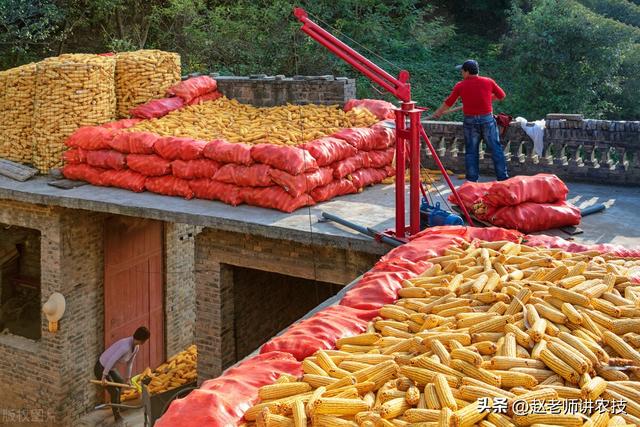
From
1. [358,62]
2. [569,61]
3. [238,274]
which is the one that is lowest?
[238,274]

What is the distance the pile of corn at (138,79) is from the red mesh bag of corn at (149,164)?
7.60ft

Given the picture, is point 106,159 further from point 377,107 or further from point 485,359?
point 485,359

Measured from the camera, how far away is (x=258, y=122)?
43.9 feet

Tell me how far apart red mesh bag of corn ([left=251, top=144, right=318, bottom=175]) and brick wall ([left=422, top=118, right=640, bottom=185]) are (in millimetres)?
3844

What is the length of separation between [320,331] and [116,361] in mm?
7437

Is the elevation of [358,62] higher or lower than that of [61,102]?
higher

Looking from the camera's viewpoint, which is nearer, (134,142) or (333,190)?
(333,190)

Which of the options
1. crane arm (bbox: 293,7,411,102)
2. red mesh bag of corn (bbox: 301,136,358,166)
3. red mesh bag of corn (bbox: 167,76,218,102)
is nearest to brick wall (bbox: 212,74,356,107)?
red mesh bag of corn (bbox: 167,76,218,102)

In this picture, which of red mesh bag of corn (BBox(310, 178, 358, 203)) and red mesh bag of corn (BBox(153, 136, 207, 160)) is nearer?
red mesh bag of corn (BBox(310, 178, 358, 203))

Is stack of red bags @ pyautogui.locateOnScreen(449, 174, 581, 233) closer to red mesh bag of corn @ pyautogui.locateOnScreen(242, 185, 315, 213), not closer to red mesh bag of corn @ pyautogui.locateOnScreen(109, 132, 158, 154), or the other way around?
red mesh bag of corn @ pyautogui.locateOnScreen(242, 185, 315, 213)

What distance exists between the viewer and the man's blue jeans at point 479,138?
38.2ft

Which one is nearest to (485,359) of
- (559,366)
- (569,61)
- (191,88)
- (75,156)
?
(559,366)

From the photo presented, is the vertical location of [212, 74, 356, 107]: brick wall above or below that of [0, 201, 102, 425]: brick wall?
above

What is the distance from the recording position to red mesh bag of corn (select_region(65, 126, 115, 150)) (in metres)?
12.5
